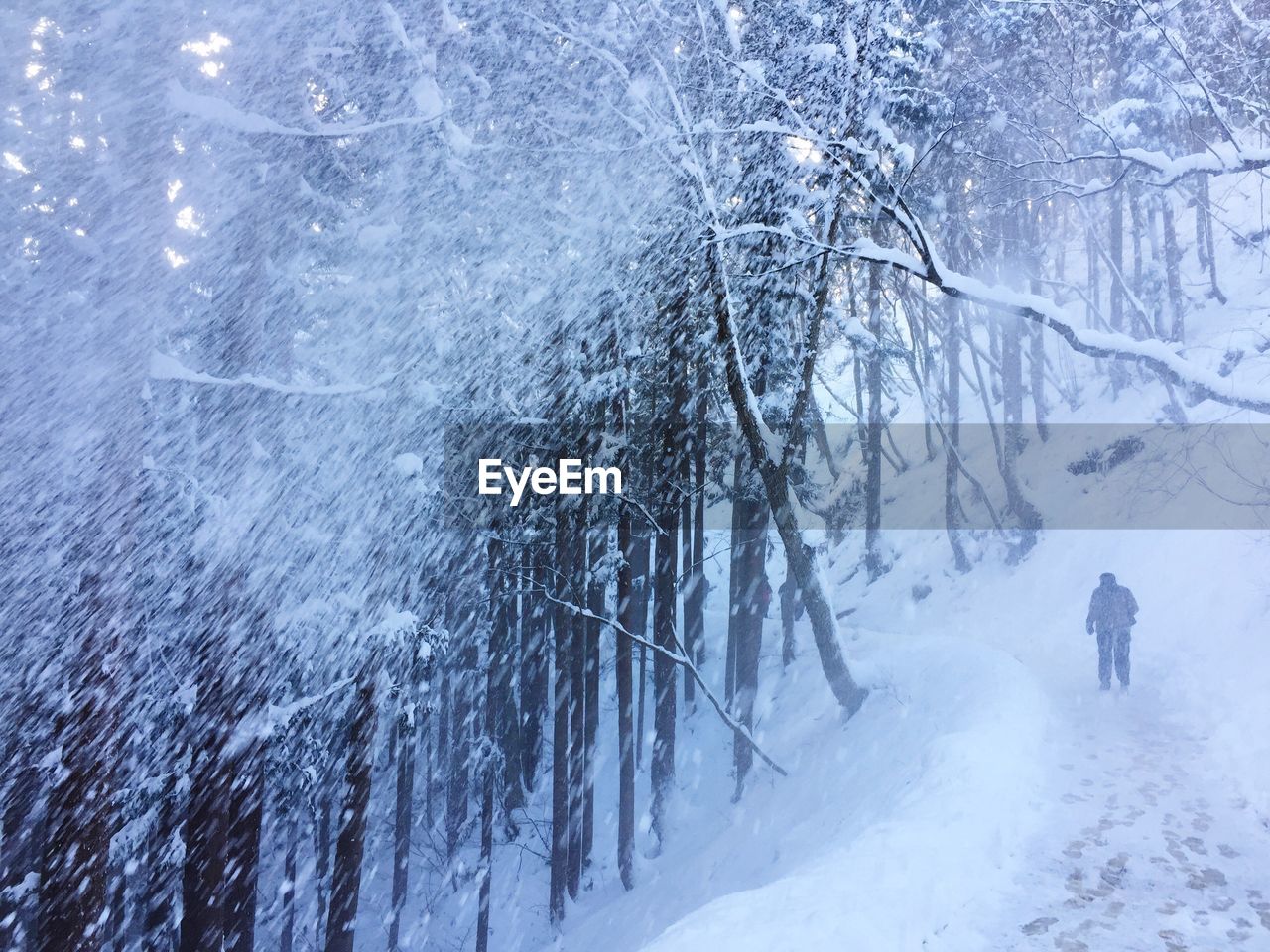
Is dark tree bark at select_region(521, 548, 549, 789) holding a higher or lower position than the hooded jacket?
lower

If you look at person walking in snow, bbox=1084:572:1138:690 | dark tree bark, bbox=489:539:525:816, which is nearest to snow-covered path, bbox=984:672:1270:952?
person walking in snow, bbox=1084:572:1138:690

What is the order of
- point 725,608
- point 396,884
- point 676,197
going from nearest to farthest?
point 676,197, point 396,884, point 725,608

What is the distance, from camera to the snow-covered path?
5289mm

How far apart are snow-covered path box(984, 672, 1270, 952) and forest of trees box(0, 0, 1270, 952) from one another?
3.73m

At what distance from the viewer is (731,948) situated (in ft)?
17.3

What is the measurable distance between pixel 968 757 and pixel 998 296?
480cm

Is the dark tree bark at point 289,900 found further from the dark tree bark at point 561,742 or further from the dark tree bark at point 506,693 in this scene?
the dark tree bark at point 561,742

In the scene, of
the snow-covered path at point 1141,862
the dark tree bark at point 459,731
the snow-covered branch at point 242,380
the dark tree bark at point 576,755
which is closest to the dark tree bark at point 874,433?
the snow-covered path at point 1141,862

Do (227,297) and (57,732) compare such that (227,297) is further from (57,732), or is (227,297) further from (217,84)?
(57,732)

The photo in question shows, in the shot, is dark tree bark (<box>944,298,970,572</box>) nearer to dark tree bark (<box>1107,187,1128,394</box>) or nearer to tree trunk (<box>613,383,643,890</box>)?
dark tree bark (<box>1107,187,1128,394</box>)

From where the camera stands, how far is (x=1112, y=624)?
39.1ft

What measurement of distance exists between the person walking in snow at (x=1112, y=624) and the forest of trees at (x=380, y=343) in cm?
372

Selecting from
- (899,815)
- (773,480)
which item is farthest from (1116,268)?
(899,815)

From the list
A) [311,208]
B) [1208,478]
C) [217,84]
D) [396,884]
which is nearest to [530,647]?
[396,884]
